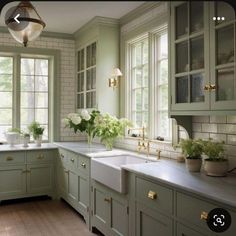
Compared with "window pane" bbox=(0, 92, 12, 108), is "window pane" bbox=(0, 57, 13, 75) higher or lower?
higher

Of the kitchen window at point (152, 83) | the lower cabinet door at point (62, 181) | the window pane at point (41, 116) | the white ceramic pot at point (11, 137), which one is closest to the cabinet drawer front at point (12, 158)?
the white ceramic pot at point (11, 137)

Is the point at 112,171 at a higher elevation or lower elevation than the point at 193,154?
lower

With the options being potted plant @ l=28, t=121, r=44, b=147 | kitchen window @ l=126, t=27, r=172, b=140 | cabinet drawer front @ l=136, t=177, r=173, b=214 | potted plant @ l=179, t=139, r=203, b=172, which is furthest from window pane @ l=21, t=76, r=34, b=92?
potted plant @ l=179, t=139, r=203, b=172

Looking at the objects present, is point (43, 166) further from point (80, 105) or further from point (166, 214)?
point (166, 214)

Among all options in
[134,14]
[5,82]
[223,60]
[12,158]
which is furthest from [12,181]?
[223,60]

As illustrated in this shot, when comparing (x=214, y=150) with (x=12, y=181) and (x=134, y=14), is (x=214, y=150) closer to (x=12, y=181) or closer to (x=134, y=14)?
(x=134, y=14)

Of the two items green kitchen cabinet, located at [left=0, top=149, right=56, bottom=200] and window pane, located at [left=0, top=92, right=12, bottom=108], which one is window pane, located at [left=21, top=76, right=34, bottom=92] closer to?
window pane, located at [left=0, top=92, right=12, bottom=108]

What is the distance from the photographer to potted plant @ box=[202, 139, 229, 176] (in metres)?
2.08

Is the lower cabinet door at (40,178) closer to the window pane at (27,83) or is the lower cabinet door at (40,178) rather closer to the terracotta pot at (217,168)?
the window pane at (27,83)

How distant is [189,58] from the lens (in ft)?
7.80

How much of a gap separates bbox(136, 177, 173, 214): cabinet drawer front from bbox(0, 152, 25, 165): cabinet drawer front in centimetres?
247

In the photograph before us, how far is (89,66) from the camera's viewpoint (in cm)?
457

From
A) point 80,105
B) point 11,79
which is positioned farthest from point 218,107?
point 11,79

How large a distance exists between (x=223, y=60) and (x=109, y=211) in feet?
5.76
